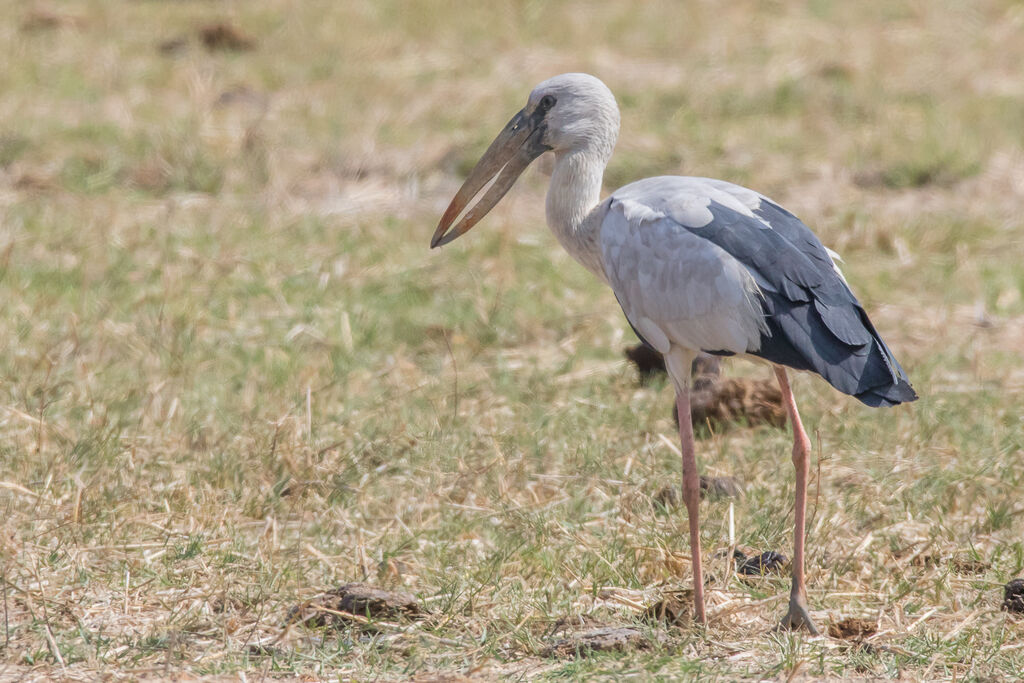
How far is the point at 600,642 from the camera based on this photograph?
3.45 meters

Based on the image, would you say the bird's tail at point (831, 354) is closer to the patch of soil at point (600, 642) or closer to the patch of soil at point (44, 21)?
the patch of soil at point (600, 642)

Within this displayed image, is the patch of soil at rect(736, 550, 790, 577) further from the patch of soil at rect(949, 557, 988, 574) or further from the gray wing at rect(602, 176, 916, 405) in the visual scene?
the gray wing at rect(602, 176, 916, 405)

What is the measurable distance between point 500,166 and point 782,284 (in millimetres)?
1145

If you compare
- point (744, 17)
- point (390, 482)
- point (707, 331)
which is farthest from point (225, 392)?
point (744, 17)

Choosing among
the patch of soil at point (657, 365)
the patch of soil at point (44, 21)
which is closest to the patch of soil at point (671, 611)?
the patch of soil at point (657, 365)

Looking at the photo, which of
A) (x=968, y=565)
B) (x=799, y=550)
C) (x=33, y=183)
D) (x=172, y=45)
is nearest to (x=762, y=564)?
(x=799, y=550)

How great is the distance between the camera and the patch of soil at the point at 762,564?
3.99 m

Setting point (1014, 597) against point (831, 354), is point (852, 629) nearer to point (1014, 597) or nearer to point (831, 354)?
point (1014, 597)

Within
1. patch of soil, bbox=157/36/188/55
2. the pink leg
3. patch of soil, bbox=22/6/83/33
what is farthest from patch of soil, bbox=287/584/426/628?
patch of soil, bbox=22/6/83/33

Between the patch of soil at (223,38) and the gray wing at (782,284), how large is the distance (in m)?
6.66

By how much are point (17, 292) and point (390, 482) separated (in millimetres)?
2363

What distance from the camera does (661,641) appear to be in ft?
11.5

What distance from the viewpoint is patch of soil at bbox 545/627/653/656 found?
11.3 ft

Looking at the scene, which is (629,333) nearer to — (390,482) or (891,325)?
(891,325)
